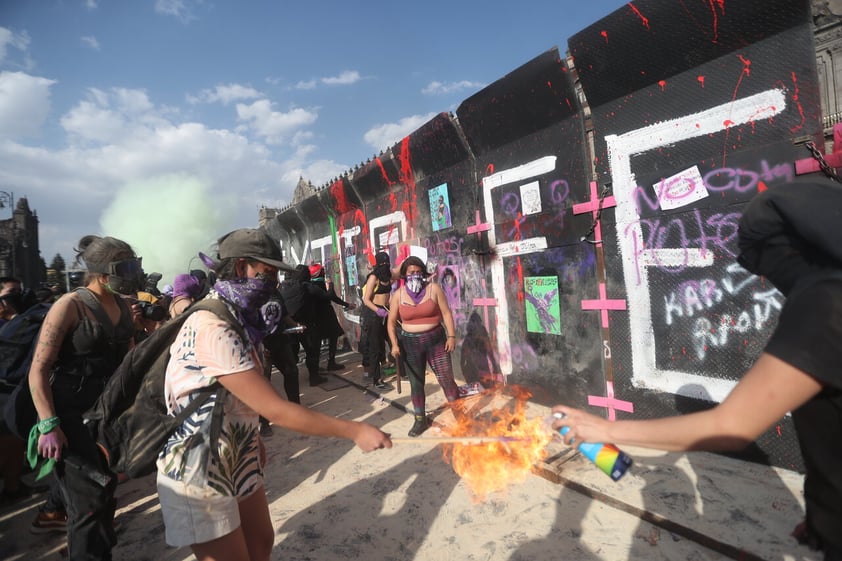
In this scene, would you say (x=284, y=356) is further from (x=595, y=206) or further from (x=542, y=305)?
(x=595, y=206)

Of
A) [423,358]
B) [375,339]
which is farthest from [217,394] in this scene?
[375,339]

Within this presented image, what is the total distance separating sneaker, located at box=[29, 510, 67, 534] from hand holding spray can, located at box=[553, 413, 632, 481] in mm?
4660

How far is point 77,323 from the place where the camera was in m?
2.90

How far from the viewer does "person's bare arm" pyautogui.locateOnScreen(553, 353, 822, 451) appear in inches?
50.4

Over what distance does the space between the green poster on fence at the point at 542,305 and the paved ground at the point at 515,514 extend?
176cm

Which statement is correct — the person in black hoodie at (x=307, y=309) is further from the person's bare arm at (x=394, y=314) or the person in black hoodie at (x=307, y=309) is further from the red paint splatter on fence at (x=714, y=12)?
the red paint splatter on fence at (x=714, y=12)

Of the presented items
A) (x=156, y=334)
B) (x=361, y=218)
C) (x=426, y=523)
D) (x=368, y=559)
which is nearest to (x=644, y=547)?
(x=426, y=523)

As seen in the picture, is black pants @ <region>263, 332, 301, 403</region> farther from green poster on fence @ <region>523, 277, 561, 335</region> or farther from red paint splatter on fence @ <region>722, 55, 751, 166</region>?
red paint splatter on fence @ <region>722, 55, 751, 166</region>

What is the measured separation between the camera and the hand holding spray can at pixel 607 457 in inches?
68.5

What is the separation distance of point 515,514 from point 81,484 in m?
3.25

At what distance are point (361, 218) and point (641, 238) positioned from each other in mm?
7307

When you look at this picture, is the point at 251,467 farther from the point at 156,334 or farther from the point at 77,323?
the point at 77,323

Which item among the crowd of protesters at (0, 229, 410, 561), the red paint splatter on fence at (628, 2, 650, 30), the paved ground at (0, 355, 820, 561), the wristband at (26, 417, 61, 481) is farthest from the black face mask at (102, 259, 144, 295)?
the red paint splatter on fence at (628, 2, 650, 30)

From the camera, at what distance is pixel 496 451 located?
14.1 feet
